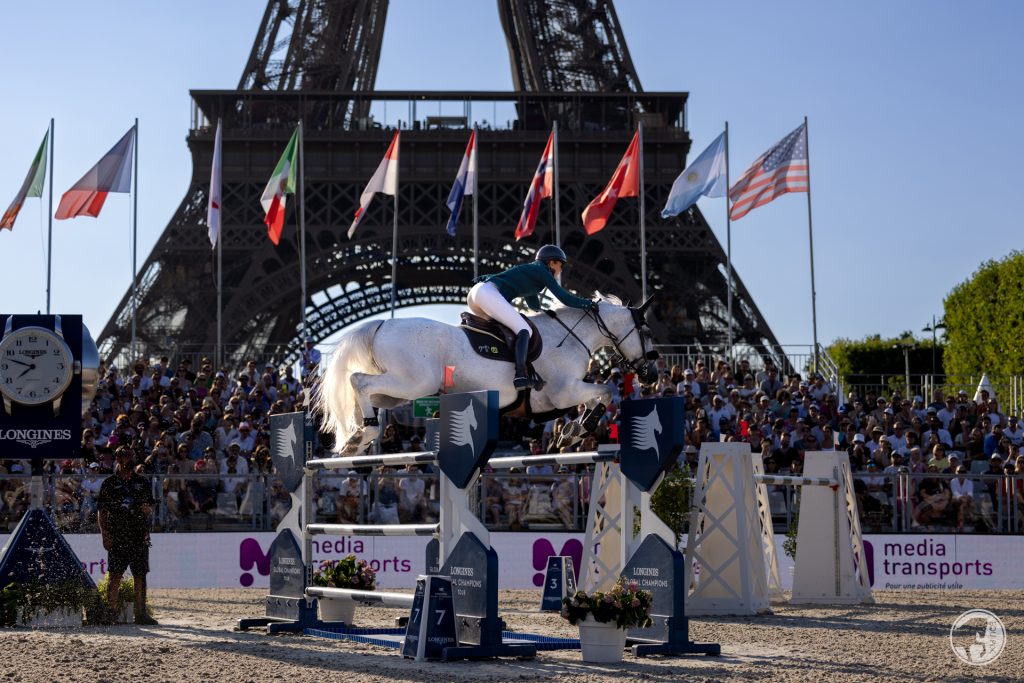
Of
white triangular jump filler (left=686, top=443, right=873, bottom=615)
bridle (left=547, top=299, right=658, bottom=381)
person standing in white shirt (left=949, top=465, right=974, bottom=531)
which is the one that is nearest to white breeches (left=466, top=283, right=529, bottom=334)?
bridle (left=547, top=299, right=658, bottom=381)

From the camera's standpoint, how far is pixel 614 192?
24.6 m

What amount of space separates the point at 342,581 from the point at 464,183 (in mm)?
16178

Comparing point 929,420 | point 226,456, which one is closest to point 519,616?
point 226,456

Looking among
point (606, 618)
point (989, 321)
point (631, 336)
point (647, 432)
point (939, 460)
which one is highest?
point (989, 321)

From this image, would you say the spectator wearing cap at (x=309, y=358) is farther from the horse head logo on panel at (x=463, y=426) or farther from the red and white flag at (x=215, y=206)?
the horse head logo on panel at (x=463, y=426)

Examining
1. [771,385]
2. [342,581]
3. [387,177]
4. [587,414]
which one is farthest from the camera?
[387,177]

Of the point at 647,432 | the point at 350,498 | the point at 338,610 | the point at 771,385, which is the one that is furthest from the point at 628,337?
the point at 771,385

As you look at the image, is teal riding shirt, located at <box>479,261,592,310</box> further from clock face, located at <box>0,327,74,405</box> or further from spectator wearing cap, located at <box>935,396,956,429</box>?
spectator wearing cap, located at <box>935,396,956,429</box>

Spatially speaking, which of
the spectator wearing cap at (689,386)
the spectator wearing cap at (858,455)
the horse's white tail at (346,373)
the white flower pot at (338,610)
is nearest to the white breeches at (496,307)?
the horse's white tail at (346,373)

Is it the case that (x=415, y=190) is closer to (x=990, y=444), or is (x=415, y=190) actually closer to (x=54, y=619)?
(x=990, y=444)

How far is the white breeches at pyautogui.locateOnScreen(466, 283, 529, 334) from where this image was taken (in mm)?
10750

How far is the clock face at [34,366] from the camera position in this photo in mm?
13062

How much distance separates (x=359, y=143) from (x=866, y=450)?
24.7 m

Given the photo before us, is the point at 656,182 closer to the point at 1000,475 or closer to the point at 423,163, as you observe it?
the point at 423,163
